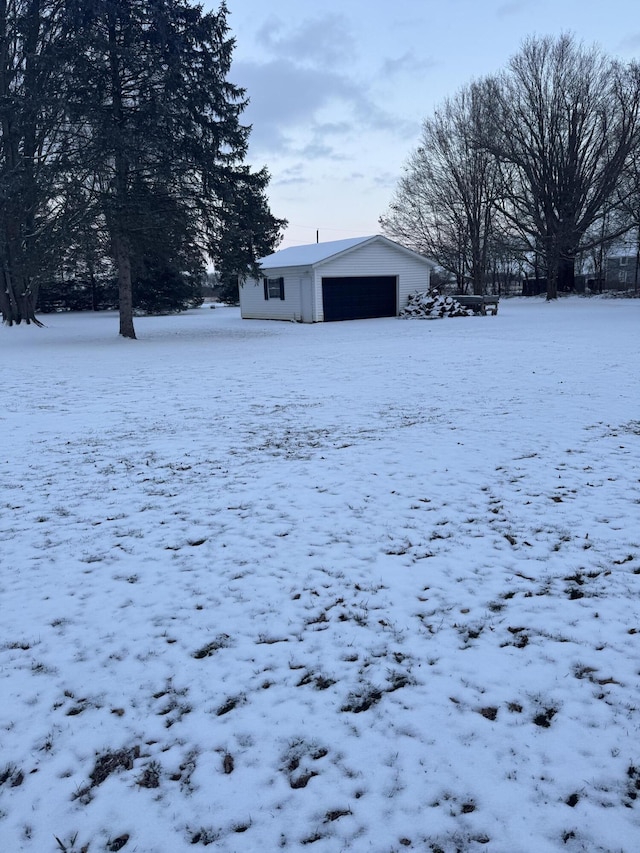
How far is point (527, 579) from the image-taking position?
3.28m

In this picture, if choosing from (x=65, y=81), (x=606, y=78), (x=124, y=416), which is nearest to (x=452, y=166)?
(x=606, y=78)

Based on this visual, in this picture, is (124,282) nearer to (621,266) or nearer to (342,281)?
(342,281)

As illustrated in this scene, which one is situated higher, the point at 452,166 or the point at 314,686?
the point at 452,166

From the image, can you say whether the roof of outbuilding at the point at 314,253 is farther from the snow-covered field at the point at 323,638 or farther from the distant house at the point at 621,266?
the distant house at the point at 621,266

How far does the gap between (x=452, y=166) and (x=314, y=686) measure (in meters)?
35.2

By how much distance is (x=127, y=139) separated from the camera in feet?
49.8

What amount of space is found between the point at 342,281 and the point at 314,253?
7.26 ft

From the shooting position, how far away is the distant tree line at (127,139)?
599 inches

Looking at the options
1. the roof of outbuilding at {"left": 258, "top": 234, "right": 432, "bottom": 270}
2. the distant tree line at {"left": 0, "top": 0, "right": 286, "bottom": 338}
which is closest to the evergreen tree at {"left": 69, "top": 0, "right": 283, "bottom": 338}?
the distant tree line at {"left": 0, "top": 0, "right": 286, "bottom": 338}

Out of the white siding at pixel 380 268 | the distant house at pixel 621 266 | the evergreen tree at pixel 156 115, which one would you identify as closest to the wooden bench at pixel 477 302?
the white siding at pixel 380 268

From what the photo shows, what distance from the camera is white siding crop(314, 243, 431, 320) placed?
25031 mm

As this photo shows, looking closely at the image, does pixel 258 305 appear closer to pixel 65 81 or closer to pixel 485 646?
pixel 65 81

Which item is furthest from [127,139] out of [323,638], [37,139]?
[323,638]

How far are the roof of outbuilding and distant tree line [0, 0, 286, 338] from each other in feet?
20.2
